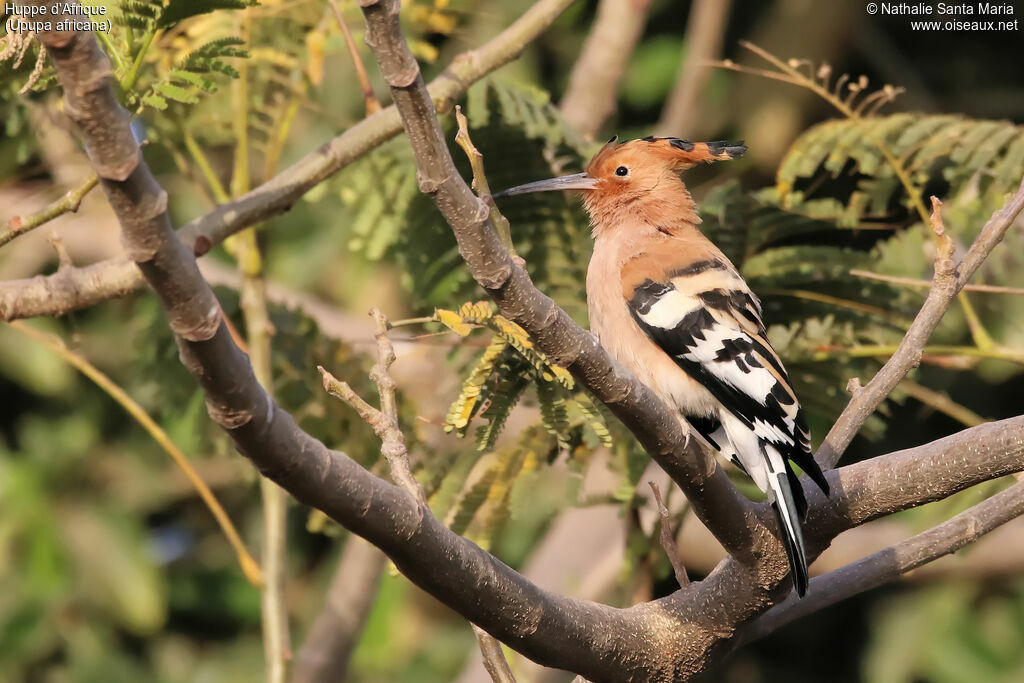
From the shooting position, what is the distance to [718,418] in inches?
102

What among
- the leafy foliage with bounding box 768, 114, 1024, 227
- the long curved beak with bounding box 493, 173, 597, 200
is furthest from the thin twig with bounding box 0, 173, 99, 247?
the leafy foliage with bounding box 768, 114, 1024, 227

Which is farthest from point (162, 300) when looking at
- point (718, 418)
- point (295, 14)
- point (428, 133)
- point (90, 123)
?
point (295, 14)

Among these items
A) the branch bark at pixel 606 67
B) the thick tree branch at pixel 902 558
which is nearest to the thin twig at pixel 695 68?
the branch bark at pixel 606 67

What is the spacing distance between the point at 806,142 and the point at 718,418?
37.3 inches

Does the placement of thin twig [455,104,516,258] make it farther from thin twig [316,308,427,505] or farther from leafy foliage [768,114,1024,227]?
leafy foliage [768,114,1024,227]

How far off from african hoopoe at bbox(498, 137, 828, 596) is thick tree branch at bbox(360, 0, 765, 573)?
312 mm

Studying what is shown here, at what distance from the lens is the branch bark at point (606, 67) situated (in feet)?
14.1

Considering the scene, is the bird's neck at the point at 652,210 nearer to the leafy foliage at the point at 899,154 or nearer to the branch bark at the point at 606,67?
the leafy foliage at the point at 899,154

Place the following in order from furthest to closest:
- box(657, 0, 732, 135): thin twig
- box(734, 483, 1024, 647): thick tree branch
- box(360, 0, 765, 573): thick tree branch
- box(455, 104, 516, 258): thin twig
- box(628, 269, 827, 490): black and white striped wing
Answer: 1. box(657, 0, 732, 135): thin twig
2. box(628, 269, 827, 490): black and white striped wing
3. box(734, 483, 1024, 647): thick tree branch
4. box(455, 104, 516, 258): thin twig
5. box(360, 0, 765, 573): thick tree branch

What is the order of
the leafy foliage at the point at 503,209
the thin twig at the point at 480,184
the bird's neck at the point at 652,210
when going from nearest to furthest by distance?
the thin twig at the point at 480,184
the bird's neck at the point at 652,210
the leafy foliage at the point at 503,209

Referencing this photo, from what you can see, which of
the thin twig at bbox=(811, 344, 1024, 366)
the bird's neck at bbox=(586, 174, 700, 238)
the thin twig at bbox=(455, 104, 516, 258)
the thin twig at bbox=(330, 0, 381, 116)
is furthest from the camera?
the bird's neck at bbox=(586, 174, 700, 238)

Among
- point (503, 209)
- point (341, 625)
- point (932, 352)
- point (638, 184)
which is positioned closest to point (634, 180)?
point (638, 184)

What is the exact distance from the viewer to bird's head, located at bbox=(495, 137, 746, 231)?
9.99 feet

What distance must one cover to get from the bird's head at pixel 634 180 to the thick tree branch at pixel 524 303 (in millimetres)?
1240
